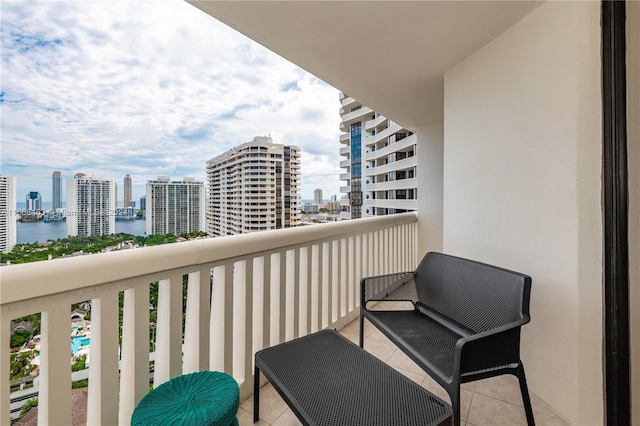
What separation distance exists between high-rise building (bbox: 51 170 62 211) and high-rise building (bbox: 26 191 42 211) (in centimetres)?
4

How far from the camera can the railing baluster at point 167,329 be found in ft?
4.81

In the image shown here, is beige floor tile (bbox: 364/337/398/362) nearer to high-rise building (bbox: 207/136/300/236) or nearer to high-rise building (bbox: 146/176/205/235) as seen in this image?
high-rise building (bbox: 207/136/300/236)

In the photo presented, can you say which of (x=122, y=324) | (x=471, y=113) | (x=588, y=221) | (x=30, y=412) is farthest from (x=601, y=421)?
(x=30, y=412)

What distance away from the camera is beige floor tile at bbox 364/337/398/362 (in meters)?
2.38

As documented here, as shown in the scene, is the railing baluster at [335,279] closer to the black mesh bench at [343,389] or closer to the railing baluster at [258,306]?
the railing baluster at [258,306]

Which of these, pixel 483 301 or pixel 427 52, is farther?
pixel 427 52

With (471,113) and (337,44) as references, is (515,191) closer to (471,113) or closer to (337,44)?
(471,113)

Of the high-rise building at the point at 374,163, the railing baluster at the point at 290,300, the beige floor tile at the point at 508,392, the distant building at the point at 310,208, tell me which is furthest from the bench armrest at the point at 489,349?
the high-rise building at the point at 374,163

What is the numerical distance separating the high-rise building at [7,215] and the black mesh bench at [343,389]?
1.19 m

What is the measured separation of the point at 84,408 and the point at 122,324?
0.37m

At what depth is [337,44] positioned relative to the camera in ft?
7.25

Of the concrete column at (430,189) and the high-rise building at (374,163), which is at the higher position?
the high-rise building at (374,163)

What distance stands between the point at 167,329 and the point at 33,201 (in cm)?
83

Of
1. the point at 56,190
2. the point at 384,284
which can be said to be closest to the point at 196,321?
the point at 56,190
